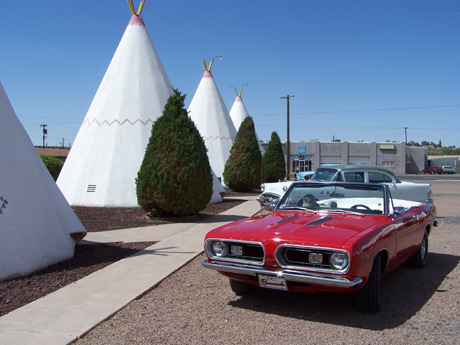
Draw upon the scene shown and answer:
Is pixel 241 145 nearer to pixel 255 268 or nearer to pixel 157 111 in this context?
pixel 157 111

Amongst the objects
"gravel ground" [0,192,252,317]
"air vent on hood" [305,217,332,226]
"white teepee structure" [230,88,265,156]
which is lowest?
"gravel ground" [0,192,252,317]

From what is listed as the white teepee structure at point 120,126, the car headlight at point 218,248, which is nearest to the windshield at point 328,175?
the white teepee structure at point 120,126

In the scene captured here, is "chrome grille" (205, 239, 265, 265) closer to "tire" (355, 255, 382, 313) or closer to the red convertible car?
the red convertible car

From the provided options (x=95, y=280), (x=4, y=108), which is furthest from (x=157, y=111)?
(x=95, y=280)

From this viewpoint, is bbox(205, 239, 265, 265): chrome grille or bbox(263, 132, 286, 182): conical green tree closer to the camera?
bbox(205, 239, 265, 265): chrome grille

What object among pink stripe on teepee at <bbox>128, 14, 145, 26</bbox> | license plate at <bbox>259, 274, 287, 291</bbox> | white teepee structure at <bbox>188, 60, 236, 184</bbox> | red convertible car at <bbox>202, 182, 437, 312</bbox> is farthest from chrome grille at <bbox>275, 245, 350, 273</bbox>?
white teepee structure at <bbox>188, 60, 236, 184</bbox>

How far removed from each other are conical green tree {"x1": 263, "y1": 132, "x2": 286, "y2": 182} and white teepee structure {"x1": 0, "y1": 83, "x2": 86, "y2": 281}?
60.0 feet

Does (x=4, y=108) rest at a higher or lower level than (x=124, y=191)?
higher

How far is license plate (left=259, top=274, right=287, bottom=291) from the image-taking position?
3.82m

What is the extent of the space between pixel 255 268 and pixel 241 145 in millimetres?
16091

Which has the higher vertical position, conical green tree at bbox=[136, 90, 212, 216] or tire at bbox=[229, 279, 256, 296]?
conical green tree at bbox=[136, 90, 212, 216]

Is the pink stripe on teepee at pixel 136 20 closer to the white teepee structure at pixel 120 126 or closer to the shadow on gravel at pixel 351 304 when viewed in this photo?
the white teepee structure at pixel 120 126

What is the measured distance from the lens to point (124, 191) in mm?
12023

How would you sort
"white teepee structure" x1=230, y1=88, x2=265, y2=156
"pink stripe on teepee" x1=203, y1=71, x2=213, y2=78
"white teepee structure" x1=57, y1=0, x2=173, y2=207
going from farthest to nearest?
"white teepee structure" x1=230, y1=88, x2=265, y2=156, "pink stripe on teepee" x1=203, y1=71, x2=213, y2=78, "white teepee structure" x1=57, y1=0, x2=173, y2=207
